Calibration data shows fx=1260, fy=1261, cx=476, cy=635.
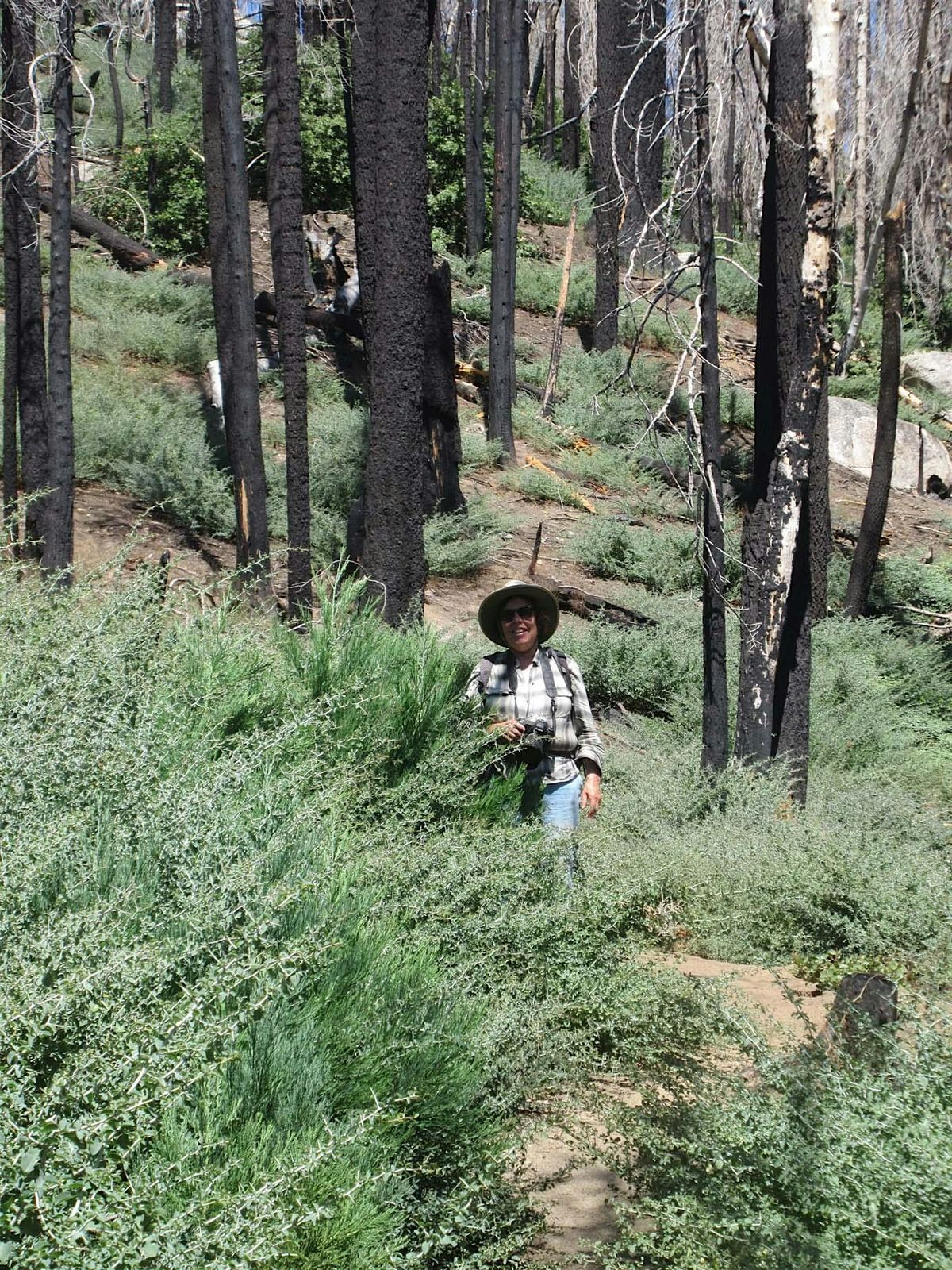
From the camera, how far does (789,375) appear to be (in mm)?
8773

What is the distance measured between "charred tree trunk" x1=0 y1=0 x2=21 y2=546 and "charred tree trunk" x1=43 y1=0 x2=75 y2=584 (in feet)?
4.30

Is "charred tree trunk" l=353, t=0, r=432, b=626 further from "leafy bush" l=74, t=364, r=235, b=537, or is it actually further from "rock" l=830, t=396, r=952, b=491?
"rock" l=830, t=396, r=952, b=491

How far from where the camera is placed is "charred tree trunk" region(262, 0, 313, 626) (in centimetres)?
1302

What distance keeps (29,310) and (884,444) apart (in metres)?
10.3

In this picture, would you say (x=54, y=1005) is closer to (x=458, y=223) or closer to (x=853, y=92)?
(x=853, y=92)

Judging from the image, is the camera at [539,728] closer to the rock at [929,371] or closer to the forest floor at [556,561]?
the forest floor at [556,561]

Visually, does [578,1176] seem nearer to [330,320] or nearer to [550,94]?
[330,320]

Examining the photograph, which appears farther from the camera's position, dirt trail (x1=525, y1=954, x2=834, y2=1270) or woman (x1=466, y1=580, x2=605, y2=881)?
woman (x1=466, y1=580, x2=605, y2=881)

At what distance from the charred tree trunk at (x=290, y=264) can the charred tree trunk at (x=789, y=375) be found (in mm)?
5218

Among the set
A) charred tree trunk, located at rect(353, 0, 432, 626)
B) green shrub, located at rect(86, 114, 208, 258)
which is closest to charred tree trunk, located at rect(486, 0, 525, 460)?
green shrub, located at rect(86, 114, 208, 258)

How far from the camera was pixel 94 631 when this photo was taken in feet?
16.4

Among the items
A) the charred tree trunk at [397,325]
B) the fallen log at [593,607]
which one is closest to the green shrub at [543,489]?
the fallen log at [593,607]

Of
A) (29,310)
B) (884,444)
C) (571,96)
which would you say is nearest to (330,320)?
(29,310)

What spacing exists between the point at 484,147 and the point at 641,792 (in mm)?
24897
